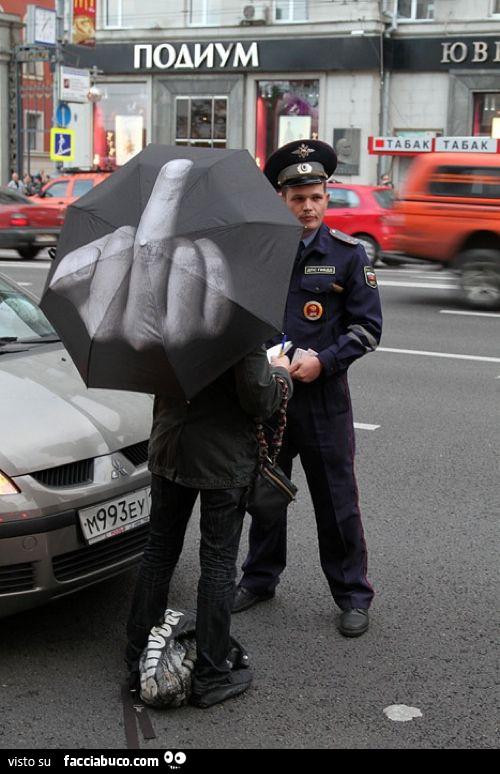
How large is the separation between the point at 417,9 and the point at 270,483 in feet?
91.3

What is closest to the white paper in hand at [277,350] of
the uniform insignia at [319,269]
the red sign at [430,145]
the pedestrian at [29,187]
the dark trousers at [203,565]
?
the uniform insignia at [319,269]

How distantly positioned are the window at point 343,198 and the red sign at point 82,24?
13.6 metres

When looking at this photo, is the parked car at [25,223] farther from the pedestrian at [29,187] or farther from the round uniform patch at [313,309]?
the round uniform patch at [313,309]

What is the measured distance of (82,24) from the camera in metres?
29.4

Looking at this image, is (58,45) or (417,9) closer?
(417,9)

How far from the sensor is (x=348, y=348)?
380 cm

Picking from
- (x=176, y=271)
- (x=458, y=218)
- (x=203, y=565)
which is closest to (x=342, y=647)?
(x=203, y=565)

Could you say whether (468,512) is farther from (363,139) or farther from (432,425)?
(363,139)

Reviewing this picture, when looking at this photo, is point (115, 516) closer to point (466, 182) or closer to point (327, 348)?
point (327, 348)

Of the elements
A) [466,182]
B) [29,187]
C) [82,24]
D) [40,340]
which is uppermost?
[82,24]

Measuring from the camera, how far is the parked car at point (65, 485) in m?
3.60

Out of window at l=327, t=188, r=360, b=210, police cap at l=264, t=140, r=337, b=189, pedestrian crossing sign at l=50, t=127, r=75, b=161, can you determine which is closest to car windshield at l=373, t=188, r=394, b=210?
window at l=327, t=188, r=360, b=210

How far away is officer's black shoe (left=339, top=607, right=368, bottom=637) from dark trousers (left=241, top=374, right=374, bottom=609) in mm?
27
